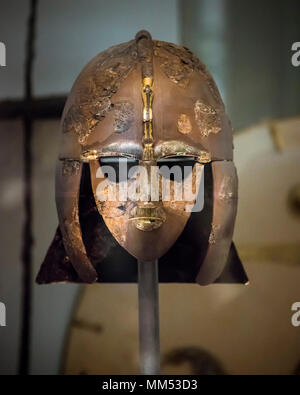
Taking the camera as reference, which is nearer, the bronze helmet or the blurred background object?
the bronze helmet

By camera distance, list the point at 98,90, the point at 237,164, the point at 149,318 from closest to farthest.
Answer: the point at 98,90
the point at 149,318
the point at 237,164

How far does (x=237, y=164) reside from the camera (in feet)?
6.68

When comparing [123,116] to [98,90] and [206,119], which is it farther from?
[206,119]

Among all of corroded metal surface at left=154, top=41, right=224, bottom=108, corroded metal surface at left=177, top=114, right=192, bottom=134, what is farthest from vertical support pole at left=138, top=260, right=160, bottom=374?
corroded metal surface at left=154, top=41, right=224, bottom=108

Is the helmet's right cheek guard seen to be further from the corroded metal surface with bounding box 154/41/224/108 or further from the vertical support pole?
the corroded metal surface with bounding box 154/41/224/108

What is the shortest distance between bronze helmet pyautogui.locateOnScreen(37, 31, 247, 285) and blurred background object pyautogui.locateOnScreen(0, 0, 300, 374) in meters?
0.11

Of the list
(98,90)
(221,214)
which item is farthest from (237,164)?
(98,90)

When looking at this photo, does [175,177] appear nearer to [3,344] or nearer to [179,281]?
[179,281]

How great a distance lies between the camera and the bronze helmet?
1657mm

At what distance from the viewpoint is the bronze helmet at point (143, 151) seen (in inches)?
65.2

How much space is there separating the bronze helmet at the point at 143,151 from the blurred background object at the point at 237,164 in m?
0.11

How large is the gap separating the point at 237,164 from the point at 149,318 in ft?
1.95

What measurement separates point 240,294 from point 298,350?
0.83ft
